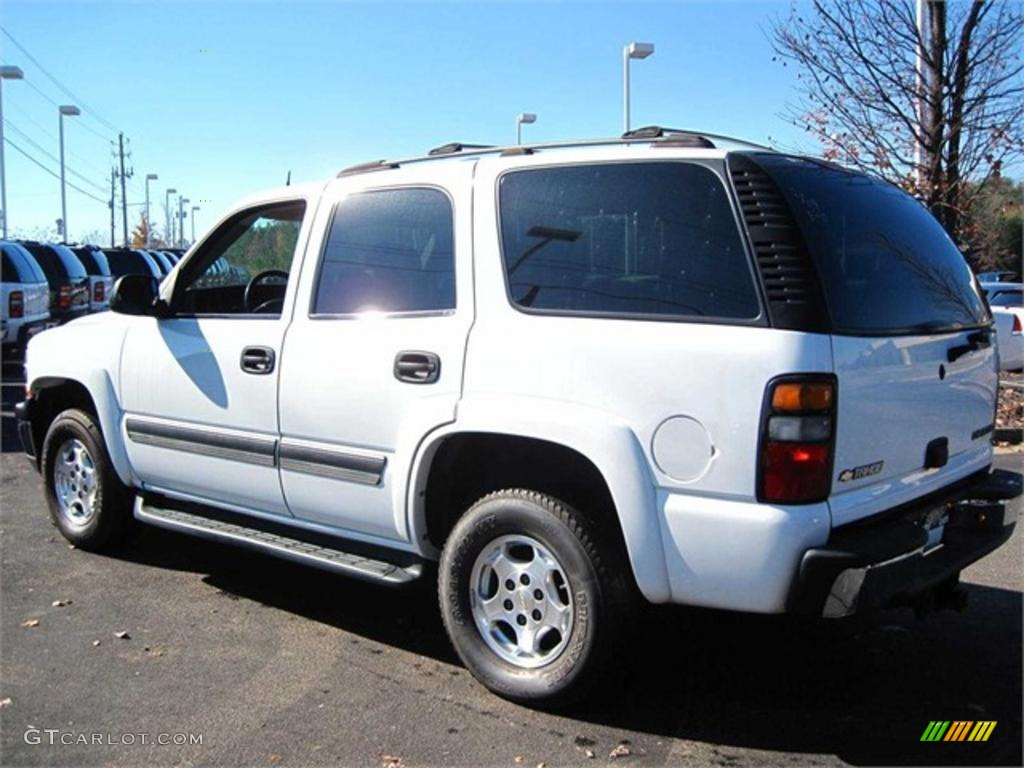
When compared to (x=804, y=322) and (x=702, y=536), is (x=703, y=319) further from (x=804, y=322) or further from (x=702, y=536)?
(x=702, y=536)

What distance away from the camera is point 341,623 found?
4520 millimetres

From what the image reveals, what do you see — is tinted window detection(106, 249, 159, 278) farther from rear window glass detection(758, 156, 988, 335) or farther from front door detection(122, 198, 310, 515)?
rear window glass detection(758, 156, 988, 335)

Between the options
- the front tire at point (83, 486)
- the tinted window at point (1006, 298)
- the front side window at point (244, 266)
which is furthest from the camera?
the tinted window at point (1006, 298)

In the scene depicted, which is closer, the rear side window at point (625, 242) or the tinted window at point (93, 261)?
the rear side window at point (625, 242)

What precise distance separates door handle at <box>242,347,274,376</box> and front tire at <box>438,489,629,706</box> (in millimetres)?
1224

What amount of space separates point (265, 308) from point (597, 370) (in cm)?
217

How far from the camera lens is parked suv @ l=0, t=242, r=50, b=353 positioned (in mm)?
12672

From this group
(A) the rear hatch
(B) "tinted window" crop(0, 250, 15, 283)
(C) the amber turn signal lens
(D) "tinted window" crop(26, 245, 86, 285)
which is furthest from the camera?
(D) "tinted window" crop(26, 245, 86, 285)

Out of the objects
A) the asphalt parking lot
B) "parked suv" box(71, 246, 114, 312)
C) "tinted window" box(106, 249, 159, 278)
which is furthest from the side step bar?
"tinted window" box(106, 249, 159, 278)

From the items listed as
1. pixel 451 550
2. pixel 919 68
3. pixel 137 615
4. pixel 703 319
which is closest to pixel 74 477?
pixel 137 615

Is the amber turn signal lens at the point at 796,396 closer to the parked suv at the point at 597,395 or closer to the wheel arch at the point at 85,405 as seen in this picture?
the parked suv at the point at 597,395

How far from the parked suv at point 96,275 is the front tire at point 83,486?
11708mm

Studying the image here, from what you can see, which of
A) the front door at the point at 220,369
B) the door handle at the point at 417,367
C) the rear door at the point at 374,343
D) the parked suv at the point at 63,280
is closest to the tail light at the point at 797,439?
the rear door at the point at 374,343

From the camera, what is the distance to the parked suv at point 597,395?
3070mm
